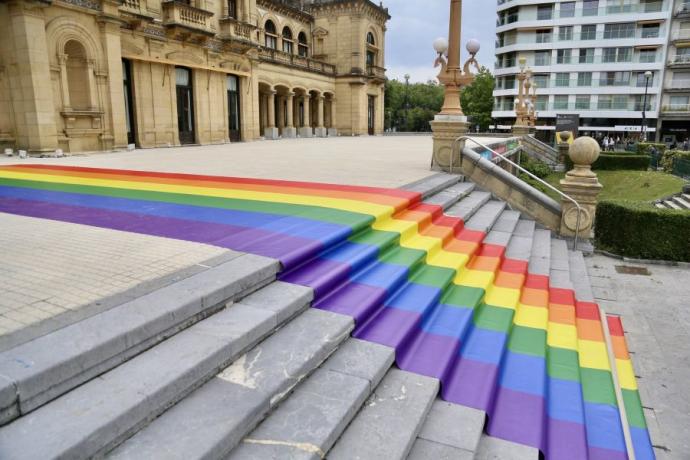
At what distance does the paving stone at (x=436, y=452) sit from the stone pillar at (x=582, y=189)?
26.3ft

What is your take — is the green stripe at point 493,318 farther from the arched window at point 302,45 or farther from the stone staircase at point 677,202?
the arched window at point 302,45

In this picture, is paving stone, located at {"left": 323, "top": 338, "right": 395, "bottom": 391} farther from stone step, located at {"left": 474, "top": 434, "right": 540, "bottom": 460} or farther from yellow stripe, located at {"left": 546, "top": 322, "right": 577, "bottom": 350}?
yellow stripe, located at {"left": 546, "top": 322, "right": 577, "bottom": 350}

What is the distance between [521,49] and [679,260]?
186ft

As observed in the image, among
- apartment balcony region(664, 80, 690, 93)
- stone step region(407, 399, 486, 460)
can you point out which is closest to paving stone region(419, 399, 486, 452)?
stone step region(407, 399, 486, 460)

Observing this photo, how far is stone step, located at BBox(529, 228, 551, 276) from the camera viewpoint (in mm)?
7645

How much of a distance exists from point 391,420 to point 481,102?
241 ft

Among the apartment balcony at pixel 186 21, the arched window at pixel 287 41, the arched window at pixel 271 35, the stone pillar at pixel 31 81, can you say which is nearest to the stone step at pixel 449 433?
the stone pillar at pixel 31 81

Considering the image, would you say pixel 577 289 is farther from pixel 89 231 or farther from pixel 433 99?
pixel 433 99

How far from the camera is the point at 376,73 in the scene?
45656 mm

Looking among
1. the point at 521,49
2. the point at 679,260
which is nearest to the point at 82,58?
the point at 679,260

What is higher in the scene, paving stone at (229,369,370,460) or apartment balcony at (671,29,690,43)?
apartment balcony at (671,29,690,43)

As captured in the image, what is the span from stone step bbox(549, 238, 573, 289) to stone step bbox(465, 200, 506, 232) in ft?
4.10

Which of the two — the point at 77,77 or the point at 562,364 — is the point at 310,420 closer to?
the point at 562,364

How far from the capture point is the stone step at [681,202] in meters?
17.7
